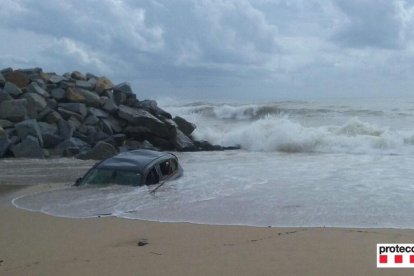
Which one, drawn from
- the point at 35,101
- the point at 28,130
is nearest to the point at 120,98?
the point at 35,101

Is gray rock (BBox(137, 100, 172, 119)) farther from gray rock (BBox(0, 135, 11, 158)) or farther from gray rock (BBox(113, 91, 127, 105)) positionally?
gray rock (BBox(0, 135, 11, 158))

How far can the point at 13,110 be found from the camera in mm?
19812

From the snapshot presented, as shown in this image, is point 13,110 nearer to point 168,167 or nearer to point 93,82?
point 93,82

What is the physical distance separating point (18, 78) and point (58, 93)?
1806 millimetres

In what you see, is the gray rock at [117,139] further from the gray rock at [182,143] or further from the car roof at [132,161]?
the car roof at [132,161]

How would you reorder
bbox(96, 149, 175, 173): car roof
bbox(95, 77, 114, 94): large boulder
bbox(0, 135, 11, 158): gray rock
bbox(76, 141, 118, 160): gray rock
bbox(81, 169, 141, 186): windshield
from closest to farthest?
bbox(81, 169, 141, 186): windshield → bbox(96, 149, 175, 173): car roof → bbox(76, 141, 118, 160): gray rock → bbox(0, 135, 11, 158): gray rock → bbox(95, 77, 114, 94): large boulder

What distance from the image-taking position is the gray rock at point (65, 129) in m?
20.0

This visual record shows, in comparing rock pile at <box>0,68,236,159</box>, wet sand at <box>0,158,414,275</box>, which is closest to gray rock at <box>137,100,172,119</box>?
rock pile at <box>0,68,236,159</box>

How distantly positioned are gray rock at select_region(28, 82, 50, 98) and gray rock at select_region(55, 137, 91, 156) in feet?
10.0

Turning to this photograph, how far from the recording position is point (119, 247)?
6.64m

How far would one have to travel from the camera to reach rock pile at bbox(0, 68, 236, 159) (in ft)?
61.1

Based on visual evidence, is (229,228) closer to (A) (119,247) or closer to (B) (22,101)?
(A) (119,247)

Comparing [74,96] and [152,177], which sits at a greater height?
[74,96]

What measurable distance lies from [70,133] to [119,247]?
14.1m
